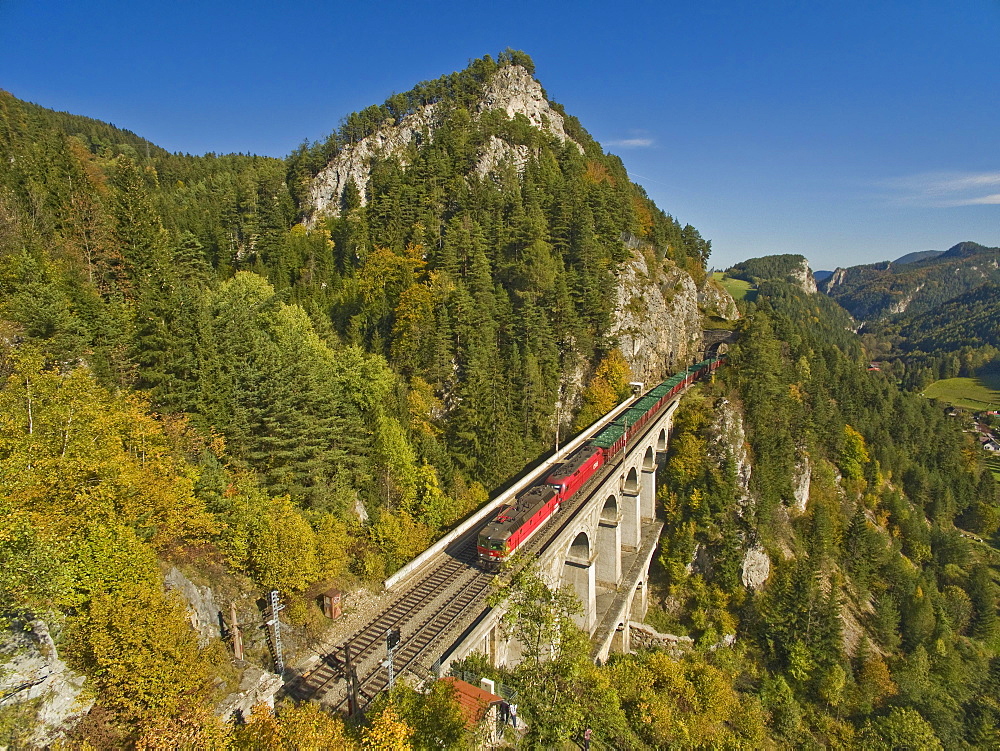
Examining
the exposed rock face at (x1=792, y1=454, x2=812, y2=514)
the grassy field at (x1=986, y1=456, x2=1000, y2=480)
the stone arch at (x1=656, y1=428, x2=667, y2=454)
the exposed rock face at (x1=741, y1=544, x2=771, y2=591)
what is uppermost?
the stone arch at (x1=656, y1=428, x2=667, y2=454)

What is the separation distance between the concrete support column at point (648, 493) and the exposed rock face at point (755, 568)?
35.2 ft

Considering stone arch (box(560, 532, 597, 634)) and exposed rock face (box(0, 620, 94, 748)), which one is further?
stone arch (box(560, 532, 597, 634))

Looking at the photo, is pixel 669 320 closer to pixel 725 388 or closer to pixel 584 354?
pixel 725 388

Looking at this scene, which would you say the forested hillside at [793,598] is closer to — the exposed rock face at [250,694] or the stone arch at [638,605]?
the stone arch at [638,605]

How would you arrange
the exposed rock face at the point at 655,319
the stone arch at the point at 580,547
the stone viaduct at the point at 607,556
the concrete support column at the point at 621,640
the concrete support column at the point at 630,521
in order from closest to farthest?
the stone viaduct at the point at 607,556 < the stone arch at the point at 580,547 < the concrete support column at the point at 621,640 < the concrete support column at the point at 630,521 < the exposed rock face at the point at 655,319

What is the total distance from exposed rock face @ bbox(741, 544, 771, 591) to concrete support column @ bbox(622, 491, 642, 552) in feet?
42.2

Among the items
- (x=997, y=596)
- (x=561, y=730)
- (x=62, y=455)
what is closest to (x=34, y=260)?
(x=62, y=455)

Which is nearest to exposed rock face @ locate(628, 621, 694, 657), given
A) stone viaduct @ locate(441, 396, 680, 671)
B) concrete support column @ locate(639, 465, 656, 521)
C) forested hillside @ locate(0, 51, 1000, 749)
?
stone viaduct @ locate(441, 396, 680, 671)

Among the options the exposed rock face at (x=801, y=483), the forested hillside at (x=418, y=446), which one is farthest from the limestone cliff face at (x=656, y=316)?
the exposed rock face at (x=801, y=483)

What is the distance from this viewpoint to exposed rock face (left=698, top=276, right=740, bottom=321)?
9006cm

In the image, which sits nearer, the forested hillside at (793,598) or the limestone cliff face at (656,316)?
the forested hillside at (793,598)

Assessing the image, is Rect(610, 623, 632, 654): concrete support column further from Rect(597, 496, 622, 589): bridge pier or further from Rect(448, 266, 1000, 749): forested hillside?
Rect(597, 496, 622, 589): bridge pier

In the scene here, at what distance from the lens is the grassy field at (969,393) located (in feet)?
572

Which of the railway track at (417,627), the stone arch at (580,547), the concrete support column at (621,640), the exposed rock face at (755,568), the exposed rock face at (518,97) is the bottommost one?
the concrete support column at (621,640)
